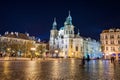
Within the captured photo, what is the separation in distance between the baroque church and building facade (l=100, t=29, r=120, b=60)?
41312mm

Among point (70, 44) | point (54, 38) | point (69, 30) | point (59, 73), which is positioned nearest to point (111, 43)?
point (70, 44)

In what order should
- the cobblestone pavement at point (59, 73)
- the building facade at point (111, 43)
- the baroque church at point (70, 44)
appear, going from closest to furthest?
the cobblestone pavement at point (59, 73) → the building facade at point (111, 43) → the baroque church at point (70, 44)

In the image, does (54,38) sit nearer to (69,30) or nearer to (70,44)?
(69,30)

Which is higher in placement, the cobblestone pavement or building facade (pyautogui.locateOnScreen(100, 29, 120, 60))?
building facade (pyautogui.locateOnScreen(100, 29, 120, 60))

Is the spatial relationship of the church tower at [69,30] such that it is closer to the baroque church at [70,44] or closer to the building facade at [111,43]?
the baroque church at [70,44]

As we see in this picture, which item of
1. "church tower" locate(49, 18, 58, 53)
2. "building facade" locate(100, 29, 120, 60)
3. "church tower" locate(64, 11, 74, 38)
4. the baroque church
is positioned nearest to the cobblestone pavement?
"building facade" locate(100, 29, 120, 60)

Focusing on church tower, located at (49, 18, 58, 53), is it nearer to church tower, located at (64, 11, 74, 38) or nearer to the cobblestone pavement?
church tower, located at (64, 11, 74, 38)

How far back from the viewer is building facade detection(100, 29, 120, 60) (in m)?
104

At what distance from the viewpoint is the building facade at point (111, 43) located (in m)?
104

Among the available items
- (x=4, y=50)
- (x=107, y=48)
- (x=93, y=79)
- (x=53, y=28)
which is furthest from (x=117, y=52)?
(x=93, y=79)

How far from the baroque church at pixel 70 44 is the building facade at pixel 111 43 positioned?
41.3 meters

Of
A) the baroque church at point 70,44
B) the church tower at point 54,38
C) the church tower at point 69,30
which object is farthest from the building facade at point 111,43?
the church tower at point 54,38

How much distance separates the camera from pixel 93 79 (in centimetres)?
1430

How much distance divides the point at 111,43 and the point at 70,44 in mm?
49268
